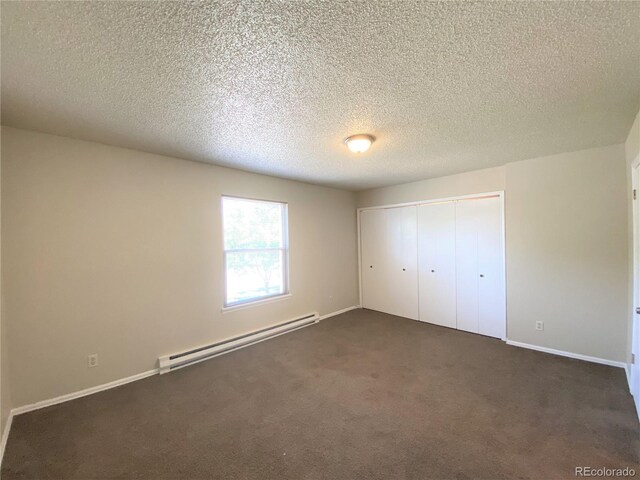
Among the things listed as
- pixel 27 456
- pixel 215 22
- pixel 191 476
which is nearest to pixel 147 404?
pixel 27 456

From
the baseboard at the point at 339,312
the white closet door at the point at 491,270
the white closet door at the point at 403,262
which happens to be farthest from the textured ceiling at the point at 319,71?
the baseboard at the point at 339,312

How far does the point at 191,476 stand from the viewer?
1.65 metres

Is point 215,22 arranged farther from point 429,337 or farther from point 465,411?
point 429,337

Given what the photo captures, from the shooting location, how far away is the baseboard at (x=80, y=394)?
7.46 ft

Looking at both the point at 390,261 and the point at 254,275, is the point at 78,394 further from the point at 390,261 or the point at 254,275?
the point at 390,261

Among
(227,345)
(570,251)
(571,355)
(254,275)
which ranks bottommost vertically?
(571,355)

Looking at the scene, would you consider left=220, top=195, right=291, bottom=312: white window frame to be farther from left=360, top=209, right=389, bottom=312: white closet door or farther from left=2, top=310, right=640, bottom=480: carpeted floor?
left=360, top=209, right=389, bottom=312: white closet door

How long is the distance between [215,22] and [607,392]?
408 cm

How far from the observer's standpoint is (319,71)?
1.58 metres

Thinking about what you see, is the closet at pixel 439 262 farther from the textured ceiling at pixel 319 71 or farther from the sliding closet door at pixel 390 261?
the textured ceiling at pixel 319 71

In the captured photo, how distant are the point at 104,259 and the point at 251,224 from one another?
1774 millimetres

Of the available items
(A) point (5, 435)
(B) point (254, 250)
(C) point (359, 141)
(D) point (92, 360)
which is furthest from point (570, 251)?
(A) point (5, 435)

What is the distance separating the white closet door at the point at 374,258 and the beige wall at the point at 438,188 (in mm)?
267

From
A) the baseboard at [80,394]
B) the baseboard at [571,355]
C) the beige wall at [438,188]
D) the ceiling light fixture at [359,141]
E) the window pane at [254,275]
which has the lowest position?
the baseboard at [571,355]
